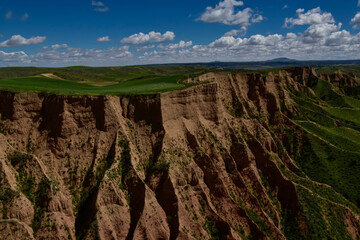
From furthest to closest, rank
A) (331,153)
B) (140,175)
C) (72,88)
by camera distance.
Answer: (331,153)
(72,88)
(140,175)

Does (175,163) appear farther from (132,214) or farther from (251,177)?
(251,177)

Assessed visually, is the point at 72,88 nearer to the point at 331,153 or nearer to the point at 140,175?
the point at 140,175

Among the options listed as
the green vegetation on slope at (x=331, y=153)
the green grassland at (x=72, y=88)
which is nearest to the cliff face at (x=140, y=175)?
the green grassland at (x=72, y=88)

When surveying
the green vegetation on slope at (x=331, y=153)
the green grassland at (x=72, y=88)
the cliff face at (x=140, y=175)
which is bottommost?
the green vegetation on slope at (x=331, y=153)

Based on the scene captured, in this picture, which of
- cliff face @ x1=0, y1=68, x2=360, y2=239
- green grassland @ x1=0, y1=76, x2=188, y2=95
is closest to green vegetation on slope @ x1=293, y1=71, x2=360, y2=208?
cliff face @ x1=0, y1=68, x2=360, y2=239

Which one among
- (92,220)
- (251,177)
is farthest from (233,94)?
(92,220)

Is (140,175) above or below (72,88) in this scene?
below

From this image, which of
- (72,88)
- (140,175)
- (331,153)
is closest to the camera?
(140,175)

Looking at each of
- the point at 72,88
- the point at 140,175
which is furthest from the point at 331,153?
the point at 72,88

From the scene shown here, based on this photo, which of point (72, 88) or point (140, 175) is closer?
point (140, 175)

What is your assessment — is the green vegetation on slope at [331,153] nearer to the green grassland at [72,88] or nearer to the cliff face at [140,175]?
the cliff face at [140,175]
